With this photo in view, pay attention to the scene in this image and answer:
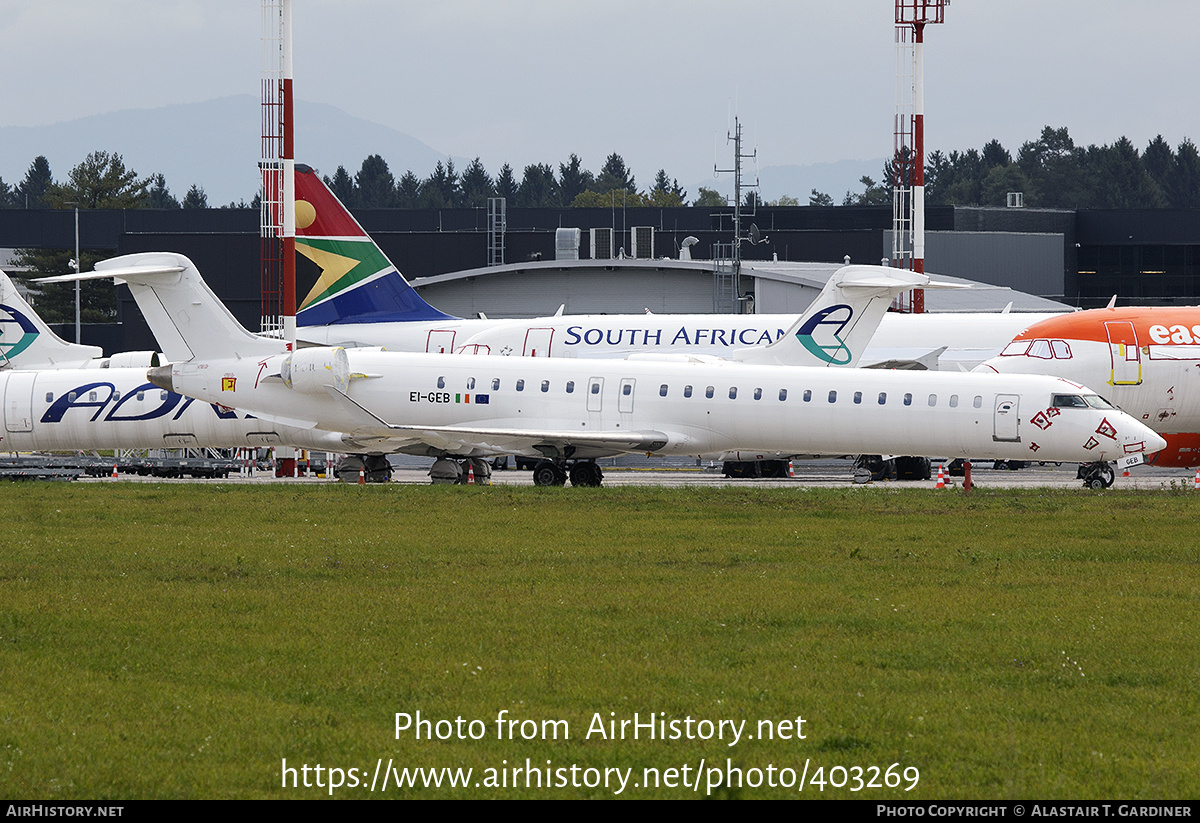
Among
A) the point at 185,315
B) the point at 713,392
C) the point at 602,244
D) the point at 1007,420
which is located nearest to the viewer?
the point at 1007,420

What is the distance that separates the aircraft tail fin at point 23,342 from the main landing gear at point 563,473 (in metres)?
19.3

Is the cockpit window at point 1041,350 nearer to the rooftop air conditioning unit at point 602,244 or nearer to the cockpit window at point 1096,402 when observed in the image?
the cockpit window at point 1096,402

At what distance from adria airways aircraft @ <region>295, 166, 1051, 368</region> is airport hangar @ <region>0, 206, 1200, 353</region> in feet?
4.45

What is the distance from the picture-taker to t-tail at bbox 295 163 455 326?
49094 millimetres

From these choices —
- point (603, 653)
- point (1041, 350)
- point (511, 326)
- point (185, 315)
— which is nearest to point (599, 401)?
point (185, 315)

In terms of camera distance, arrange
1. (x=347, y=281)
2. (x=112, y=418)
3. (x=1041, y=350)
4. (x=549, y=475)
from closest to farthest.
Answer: (x=549, y=475)
(x=1041, y=350)
(x=112, y=418)
(x=347, y=281)

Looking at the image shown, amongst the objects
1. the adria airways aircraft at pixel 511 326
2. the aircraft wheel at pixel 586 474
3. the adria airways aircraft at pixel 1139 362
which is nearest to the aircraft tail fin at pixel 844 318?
→ the adria airways aircraft at pixel 511 326

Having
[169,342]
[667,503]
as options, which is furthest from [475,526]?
[169,342]

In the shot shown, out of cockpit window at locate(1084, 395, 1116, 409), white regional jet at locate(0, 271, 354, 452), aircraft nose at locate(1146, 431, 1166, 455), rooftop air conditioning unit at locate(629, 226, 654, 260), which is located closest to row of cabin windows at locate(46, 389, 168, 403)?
white regional jet at locate(0, 271, 354, 452)

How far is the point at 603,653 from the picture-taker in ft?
45.5

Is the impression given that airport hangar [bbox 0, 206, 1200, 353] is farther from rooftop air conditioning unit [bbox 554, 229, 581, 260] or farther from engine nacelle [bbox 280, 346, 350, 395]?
engine nacelle [bbox 280, 346, 350, 395]

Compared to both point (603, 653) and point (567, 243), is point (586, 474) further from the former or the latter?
point (567, 243)

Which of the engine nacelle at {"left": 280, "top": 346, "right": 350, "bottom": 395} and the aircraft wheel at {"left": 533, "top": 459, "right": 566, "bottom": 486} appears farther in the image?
the aircraft wheel at {"left": 533, "top": 459, "right": 566, "bottom": 486}

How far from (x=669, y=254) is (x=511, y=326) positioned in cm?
4449
